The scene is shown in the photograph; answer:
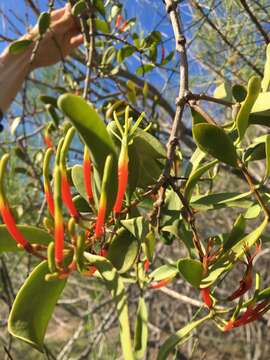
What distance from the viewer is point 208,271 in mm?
334

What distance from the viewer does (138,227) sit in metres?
0.31

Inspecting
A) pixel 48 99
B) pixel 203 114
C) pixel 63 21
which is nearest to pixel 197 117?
pixel 203 114

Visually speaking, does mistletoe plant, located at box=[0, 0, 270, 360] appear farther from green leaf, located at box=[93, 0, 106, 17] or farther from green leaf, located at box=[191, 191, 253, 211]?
green leaf, located at box=[93, 0, 106, 17]

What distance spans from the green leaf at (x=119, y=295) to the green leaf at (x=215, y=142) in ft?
0.35

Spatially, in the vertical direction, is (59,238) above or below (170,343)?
above

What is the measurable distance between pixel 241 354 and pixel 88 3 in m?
3.32

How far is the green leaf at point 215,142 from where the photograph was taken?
1.06 ft

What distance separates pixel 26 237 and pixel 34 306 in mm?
41

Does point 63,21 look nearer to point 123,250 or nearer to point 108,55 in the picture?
point 108,55

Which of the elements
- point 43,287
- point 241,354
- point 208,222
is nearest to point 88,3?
point 43,287

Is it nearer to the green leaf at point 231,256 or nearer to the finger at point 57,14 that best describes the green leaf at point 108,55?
the finger at point 57,14

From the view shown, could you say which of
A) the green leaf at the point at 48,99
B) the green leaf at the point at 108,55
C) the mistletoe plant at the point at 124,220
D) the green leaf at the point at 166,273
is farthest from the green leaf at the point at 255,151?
the green leaf at the point at 108,55

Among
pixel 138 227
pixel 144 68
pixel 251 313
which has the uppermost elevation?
pixel 144 68

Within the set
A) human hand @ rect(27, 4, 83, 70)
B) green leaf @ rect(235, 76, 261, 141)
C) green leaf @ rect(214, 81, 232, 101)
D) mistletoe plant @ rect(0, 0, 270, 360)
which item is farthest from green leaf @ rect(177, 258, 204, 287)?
human hand @ rect(27, 4, 83, 70)
